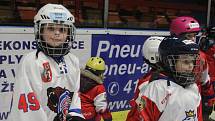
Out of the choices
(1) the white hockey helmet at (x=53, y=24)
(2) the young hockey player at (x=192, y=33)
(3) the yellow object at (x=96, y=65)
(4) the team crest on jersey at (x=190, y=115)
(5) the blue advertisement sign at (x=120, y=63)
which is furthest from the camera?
(5) the blue advertisement sign at (x=120, y=63)

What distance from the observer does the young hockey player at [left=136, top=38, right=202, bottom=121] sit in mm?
2691

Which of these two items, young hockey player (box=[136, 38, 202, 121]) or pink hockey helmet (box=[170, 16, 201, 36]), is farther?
pink hockey helmet (box=[170, 16, 201, 36])

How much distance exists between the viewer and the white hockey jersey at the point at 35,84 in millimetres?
2734

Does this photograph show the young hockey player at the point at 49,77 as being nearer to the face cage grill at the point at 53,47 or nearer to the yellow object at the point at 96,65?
the face cage grill at the point at 53,47

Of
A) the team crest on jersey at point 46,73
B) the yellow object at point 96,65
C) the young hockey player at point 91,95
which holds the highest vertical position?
the team crest on jersey at point 46,73

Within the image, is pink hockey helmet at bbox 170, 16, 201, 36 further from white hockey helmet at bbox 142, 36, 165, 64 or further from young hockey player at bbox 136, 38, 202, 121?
young hockey player at bbox 136, 38, 202, 121

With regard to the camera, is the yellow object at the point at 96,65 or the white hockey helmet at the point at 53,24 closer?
the white hockey helmet at the point at 53,24

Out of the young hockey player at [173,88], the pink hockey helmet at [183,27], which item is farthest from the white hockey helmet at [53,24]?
the pink hockey helmet at [183,27]

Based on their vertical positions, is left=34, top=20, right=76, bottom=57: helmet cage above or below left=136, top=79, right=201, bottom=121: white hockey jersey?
above

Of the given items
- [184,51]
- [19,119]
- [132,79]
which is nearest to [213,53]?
[132,79]

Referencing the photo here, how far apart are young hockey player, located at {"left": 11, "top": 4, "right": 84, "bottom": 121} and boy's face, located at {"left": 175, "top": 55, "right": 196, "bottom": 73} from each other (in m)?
0.76

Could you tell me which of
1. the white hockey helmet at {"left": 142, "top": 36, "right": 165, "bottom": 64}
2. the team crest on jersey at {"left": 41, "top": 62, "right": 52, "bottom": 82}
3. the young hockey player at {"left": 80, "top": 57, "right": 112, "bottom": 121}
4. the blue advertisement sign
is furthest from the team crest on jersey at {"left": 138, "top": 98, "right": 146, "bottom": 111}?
the blue advertisement sign

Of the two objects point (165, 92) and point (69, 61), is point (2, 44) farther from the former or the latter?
point (165, 92)

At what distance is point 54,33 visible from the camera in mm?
2896
